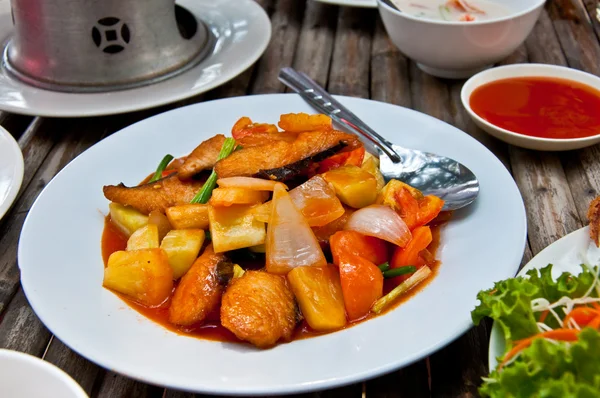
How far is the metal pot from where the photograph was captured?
3.03 metres

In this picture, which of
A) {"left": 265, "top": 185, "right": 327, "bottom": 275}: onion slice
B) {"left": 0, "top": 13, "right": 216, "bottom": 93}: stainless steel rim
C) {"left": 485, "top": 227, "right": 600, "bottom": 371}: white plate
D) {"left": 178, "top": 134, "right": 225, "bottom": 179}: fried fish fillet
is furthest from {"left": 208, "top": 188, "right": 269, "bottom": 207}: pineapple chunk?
{"left": 0, "top": 13, "right": 216, "bottom": 93}: stainless steel rim

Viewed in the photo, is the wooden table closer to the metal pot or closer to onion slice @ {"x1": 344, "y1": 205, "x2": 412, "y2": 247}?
the metal pot

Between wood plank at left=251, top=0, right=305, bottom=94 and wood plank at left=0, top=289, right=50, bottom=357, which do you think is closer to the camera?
wood plank at left=0, top=289, right=50, bottom=357

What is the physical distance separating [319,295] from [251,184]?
0.47 m

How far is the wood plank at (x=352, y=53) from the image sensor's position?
347 centimetres

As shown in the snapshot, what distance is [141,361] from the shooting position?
1.54 m

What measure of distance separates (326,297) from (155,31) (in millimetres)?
2085

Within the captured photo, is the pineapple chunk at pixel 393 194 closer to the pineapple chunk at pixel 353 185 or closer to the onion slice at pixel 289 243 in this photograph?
the pineapple chunk at pixel 353 185

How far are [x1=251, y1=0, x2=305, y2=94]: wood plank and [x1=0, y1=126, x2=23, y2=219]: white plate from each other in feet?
4.58

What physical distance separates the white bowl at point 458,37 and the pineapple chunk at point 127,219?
5.81 ft

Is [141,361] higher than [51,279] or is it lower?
higher

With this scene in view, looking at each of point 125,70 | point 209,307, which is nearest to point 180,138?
point 125,70

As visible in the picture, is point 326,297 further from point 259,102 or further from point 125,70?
point 125,70

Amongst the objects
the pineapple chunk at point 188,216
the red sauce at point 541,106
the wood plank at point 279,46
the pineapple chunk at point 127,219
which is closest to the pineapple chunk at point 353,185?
the pineapple chunk at point 188,216
